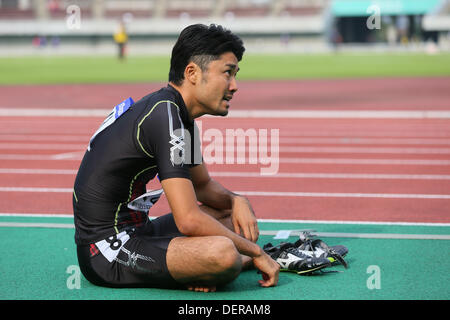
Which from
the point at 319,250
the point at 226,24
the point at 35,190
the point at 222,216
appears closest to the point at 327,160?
the point at 35,190

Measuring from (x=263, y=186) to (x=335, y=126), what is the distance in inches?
247

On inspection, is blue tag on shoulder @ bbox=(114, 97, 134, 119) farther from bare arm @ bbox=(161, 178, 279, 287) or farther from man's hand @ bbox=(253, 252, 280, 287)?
man's hand @ bbox=(253, 252, 280, 287)

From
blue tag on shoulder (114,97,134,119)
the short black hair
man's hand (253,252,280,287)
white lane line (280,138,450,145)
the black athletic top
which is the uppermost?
the short black hair

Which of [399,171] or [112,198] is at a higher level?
[112,198]

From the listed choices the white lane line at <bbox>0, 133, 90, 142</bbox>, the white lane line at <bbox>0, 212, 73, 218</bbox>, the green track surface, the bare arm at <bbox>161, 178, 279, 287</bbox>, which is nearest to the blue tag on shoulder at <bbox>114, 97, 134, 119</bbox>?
the bare arm at <bbox>161, 178, 279, 287</bbox>

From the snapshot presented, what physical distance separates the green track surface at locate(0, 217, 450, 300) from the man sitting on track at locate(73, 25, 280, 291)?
0.13m

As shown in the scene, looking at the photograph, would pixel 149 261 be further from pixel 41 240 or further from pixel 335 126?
pixel 335 126

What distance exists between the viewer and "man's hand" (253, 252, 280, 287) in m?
4.14

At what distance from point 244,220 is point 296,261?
47 centimetres

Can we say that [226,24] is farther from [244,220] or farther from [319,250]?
[244,220]

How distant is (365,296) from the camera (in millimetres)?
4125

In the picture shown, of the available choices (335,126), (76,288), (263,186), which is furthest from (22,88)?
(76,288)

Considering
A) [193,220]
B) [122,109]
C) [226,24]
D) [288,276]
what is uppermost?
[226,24]

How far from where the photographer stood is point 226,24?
74.9 meters
